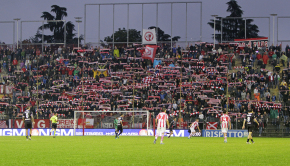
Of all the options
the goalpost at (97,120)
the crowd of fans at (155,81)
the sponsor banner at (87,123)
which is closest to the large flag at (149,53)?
the crowd of fans at (155,81)

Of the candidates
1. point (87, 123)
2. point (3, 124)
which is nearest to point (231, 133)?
point (87, 123)

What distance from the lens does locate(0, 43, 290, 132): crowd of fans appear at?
42562mm

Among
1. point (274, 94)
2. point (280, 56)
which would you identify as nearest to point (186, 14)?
point (280, 56)

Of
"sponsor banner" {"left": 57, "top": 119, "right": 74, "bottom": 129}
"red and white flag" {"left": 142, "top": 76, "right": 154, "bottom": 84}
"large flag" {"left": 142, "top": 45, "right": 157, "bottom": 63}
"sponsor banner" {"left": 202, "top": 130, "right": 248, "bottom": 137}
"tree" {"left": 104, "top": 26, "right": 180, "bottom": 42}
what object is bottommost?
"sponsor banner" {"left": 202, "top": 130, "right": 248, "bottom": 137}

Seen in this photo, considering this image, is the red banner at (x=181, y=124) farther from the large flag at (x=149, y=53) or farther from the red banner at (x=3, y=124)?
the red banner at (x=3, y=124)

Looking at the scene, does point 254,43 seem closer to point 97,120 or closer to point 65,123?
point 97,120

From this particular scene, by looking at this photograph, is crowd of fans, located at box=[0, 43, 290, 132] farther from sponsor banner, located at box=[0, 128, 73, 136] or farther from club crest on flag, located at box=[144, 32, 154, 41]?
club crest on flag, located at box=[144, 32, 154, 41]

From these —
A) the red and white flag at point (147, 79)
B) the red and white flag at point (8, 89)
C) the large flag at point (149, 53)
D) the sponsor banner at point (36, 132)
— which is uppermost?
the large flag at point (149, 53)

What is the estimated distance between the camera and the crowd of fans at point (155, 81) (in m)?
42.6

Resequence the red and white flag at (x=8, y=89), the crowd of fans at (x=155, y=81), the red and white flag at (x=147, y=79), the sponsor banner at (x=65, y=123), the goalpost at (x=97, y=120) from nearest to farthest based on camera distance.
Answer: the goalpost at (x=97, y=120) < the sponsor banner at (x=65, y=123) < the crowd of fans at (x=155, y=81) < the red and white flag at (x=147, y=79) < the red and white flag at (x=8, y=89)

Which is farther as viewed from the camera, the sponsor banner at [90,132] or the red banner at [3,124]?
the red banner at [3,124]

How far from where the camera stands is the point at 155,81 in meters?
48.7

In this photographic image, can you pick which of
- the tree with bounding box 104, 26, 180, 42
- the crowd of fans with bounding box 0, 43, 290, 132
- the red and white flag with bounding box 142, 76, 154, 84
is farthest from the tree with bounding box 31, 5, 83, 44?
the red and white flag with bounding box 142, 76, 154, 84

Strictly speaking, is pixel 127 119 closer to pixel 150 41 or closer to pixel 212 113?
pixel 212 113
